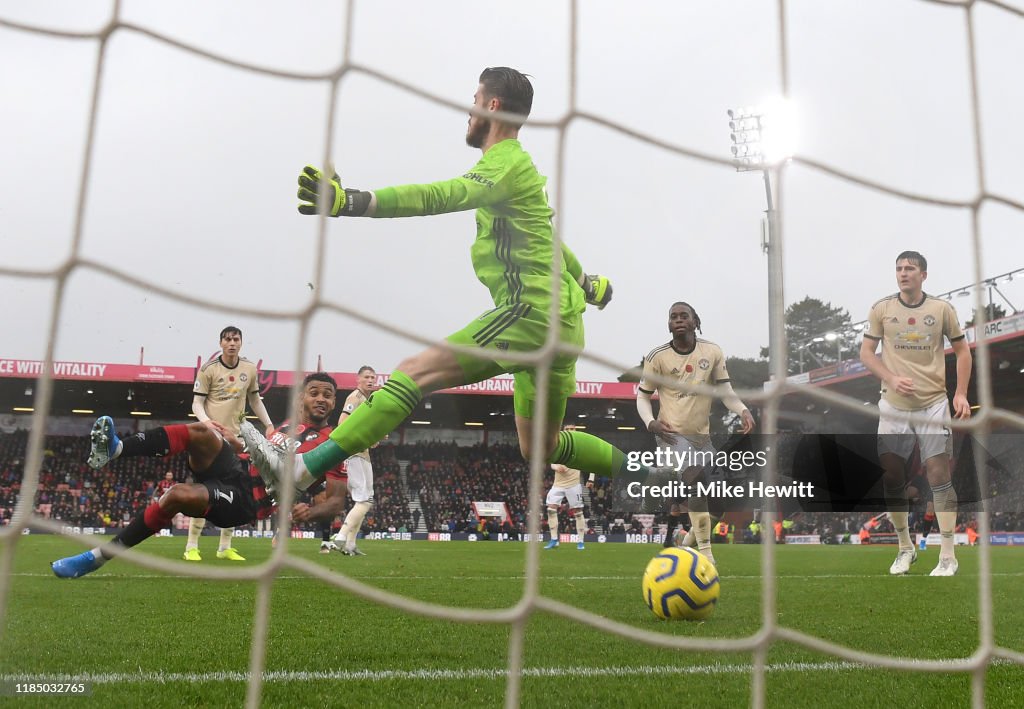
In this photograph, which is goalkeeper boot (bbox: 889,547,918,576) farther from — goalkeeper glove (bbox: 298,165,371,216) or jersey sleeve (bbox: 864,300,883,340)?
goalkeeper glove (bbox: 298,165,371,216)

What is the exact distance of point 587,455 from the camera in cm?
342

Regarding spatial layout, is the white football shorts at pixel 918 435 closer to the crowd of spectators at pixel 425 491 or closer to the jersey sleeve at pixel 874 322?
the jersey sleeve at pixel 874 322

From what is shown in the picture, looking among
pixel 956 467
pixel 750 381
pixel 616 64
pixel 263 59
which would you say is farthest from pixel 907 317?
pixel 750 381

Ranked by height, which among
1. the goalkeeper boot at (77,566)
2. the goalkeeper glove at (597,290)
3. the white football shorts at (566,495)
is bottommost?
Result: the goalkeeper boot at (77,566)

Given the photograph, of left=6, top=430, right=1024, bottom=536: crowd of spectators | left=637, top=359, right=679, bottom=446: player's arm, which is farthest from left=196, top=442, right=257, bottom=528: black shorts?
left=6, top=430, right=1024, bottom=536: crowd of spectators

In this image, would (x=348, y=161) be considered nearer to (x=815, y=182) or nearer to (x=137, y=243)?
(x=137, y=243)

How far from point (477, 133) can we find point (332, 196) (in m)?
0.80

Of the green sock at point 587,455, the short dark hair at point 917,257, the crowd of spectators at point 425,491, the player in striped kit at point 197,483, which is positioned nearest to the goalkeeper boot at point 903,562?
the short dark hair at point 917,257

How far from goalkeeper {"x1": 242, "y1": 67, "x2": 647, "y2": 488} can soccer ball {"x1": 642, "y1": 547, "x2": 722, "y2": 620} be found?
65cm

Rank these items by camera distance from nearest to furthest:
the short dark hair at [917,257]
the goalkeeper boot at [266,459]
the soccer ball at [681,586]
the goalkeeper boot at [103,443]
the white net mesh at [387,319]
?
the white net mesh at [387,319], the goalkeeper boot at [266,459], the goalkeeper boot at [103,443], the soccer ball at [681,586], the short dark hair at [917,257]

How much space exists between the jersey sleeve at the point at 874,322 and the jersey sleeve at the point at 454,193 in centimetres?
285

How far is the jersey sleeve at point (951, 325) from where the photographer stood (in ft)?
14.9

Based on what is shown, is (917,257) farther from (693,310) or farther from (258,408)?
(258,408)

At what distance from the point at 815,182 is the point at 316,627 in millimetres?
2207
